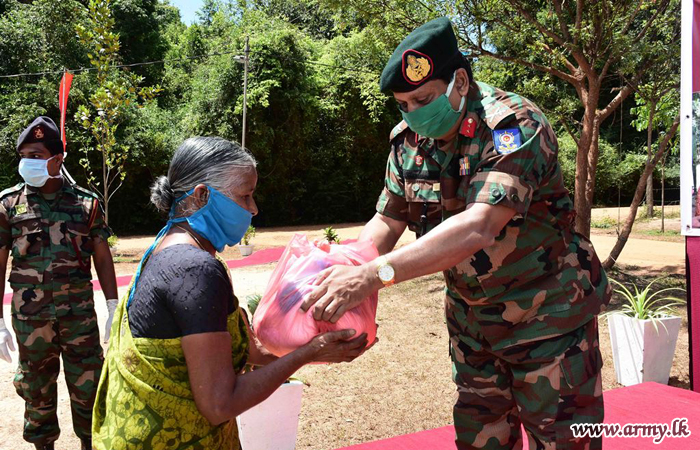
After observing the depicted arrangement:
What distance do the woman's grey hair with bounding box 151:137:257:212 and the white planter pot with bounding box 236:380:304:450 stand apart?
1833 mm

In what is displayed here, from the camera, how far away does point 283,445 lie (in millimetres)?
3373

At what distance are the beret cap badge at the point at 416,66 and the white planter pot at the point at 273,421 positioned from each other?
6.45ft

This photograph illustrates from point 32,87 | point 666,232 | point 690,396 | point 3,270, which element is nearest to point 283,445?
point 3,270

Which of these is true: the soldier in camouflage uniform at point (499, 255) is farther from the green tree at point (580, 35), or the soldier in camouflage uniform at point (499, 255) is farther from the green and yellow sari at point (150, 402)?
the green tree at point (580, 35)

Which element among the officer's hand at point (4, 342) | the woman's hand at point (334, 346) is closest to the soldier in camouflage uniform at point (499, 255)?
the woman's hand at point (334, 346)

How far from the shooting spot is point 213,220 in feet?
5.66

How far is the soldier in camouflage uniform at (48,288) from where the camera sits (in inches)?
131

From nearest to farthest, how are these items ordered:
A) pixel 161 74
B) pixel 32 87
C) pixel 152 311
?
pixel 152 311, pixel 32 87, pixel 161 74

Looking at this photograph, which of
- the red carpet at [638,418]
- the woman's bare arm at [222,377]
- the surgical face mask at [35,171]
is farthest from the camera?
the surgical face mask at [35,171]

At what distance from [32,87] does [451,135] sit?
20.6 meters

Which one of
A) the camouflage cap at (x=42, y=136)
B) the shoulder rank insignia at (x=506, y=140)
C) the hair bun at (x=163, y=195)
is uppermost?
the camouflage cap at (x=42, y=136)

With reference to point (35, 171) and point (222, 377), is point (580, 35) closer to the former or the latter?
Result: point (35, 171)

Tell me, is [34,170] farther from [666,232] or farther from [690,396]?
[666,232]

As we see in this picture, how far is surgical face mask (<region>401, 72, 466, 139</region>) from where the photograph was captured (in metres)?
1.96
